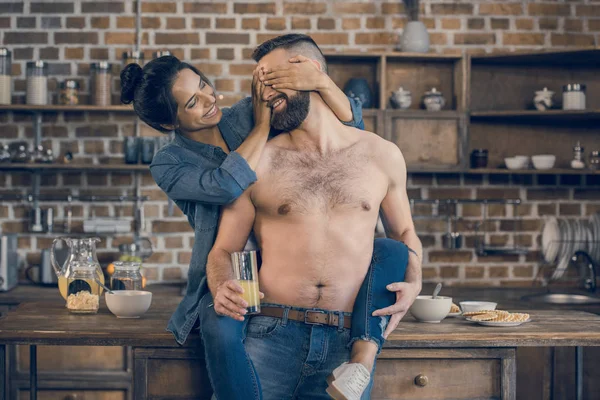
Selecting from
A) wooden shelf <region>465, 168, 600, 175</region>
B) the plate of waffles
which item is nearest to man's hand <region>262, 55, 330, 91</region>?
the plate of waffles

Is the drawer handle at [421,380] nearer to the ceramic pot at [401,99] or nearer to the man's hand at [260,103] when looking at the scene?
the man's hand at [260,103]

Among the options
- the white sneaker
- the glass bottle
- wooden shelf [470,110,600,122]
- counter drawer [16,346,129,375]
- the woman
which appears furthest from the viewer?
the glass bottle

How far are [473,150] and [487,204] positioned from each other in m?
0.37

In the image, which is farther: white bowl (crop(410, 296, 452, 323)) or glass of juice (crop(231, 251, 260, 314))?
white bowl (crop(410, 296, 452, 323))

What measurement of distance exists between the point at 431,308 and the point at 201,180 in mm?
776

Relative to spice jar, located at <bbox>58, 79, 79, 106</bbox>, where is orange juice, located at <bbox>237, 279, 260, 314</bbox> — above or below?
below

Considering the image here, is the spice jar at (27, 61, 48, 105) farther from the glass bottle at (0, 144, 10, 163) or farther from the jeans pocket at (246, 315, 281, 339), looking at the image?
the jeans pocket at (246, 315, 281, 339)

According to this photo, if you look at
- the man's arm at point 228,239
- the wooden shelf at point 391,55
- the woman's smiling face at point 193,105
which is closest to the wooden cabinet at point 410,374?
the man's arm at point 228,239

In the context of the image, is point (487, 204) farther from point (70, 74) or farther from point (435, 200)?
point (70, 74)

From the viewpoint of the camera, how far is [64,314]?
2514 millimetres

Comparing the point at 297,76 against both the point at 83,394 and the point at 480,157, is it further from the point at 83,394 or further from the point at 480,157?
the point at 480,157

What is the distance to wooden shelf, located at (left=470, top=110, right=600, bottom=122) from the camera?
12.9 feet

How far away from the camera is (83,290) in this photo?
2.54 metres

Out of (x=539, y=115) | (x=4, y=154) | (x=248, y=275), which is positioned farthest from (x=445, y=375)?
(x=4, y=154)
